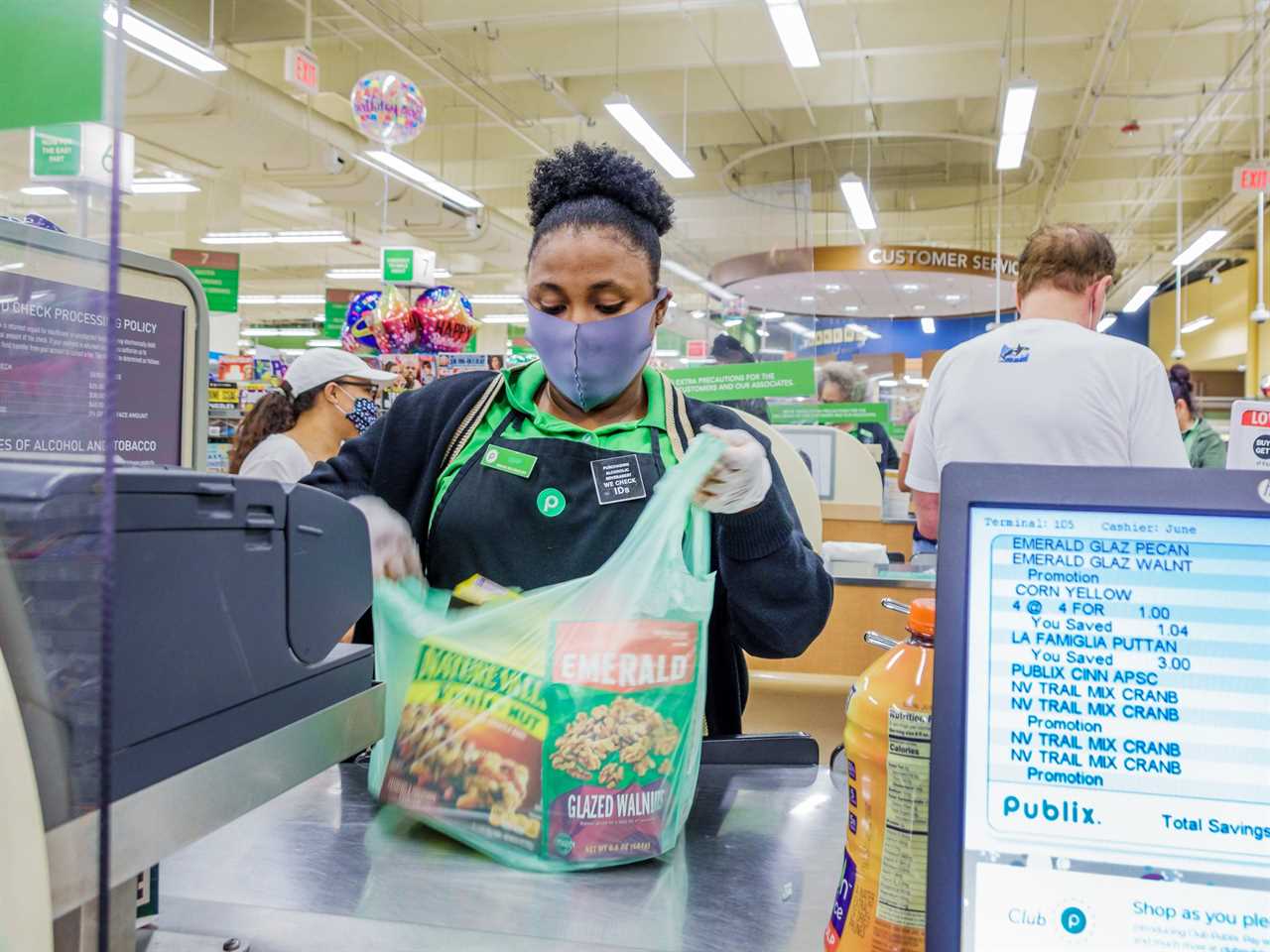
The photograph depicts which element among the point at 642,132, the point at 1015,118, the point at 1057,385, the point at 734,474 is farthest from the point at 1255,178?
the point at 734,474

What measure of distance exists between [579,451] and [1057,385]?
57.6 inches

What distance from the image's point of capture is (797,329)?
800 centimetres

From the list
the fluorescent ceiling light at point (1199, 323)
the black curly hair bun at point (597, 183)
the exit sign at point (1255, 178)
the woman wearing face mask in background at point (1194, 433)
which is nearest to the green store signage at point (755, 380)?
the black curly hair bun at point (597, 183)

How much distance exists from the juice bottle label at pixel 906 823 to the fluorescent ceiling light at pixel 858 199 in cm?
982

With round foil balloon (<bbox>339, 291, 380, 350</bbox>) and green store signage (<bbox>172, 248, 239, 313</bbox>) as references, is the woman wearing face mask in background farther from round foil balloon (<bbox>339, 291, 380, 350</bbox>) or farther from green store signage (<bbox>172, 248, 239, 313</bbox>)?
green store signage (<bbox>172, 248, 239, 313</bbox>)

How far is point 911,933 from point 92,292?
644 millimetres

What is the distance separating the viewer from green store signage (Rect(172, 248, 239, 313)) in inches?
490

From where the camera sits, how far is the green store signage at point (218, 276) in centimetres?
1245

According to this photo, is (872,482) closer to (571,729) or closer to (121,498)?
(571,729)

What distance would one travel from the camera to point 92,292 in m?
0.54

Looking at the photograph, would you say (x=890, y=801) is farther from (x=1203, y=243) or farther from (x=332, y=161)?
(x=1203, y=243)

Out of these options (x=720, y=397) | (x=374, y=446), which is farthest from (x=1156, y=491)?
(x=720, y=397)

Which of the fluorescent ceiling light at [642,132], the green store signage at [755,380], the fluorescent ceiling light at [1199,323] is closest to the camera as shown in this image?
the green store signage at [755,380]

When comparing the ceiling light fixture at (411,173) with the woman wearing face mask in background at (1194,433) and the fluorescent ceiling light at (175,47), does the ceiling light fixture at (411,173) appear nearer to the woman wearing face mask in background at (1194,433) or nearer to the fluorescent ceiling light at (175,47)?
the fluorescent ceiling light at (175,47)
